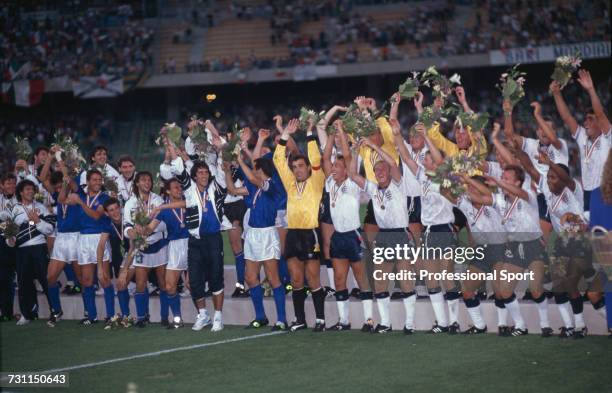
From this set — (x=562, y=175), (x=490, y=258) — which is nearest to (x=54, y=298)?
(x=490, y=258)

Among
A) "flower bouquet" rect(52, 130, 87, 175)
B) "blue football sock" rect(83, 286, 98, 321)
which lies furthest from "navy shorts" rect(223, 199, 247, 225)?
"flower bouquet" rect(52, 130, 87, 175)

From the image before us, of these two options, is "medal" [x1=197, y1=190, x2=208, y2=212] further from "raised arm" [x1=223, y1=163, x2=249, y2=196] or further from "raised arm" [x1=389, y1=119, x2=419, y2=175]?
"raised arm" [x1=389, y1=119, x2=419, y2=175]

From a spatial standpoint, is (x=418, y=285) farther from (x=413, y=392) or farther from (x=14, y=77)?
(x=14, y=77)

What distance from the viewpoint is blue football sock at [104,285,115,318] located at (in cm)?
1245

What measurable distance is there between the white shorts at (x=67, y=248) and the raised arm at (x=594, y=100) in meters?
6.64

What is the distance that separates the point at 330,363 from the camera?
915cm

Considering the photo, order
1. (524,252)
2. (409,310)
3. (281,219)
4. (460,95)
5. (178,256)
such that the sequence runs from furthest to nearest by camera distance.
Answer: (281,219)
(178,256)
(460,95)
(409,310)
(524,252)

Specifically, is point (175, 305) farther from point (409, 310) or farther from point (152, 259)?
point (409, 310)

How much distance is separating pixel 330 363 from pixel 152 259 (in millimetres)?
3666

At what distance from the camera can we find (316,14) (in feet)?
138

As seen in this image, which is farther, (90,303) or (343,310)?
(90,303)

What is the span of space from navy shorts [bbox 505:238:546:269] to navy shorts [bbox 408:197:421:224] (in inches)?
66.9

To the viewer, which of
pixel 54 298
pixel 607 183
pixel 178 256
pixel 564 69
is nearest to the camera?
pixel 607 183

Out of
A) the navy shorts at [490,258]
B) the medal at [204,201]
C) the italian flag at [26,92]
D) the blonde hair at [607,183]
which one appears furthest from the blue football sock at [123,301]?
the italian flag at [26,92]
